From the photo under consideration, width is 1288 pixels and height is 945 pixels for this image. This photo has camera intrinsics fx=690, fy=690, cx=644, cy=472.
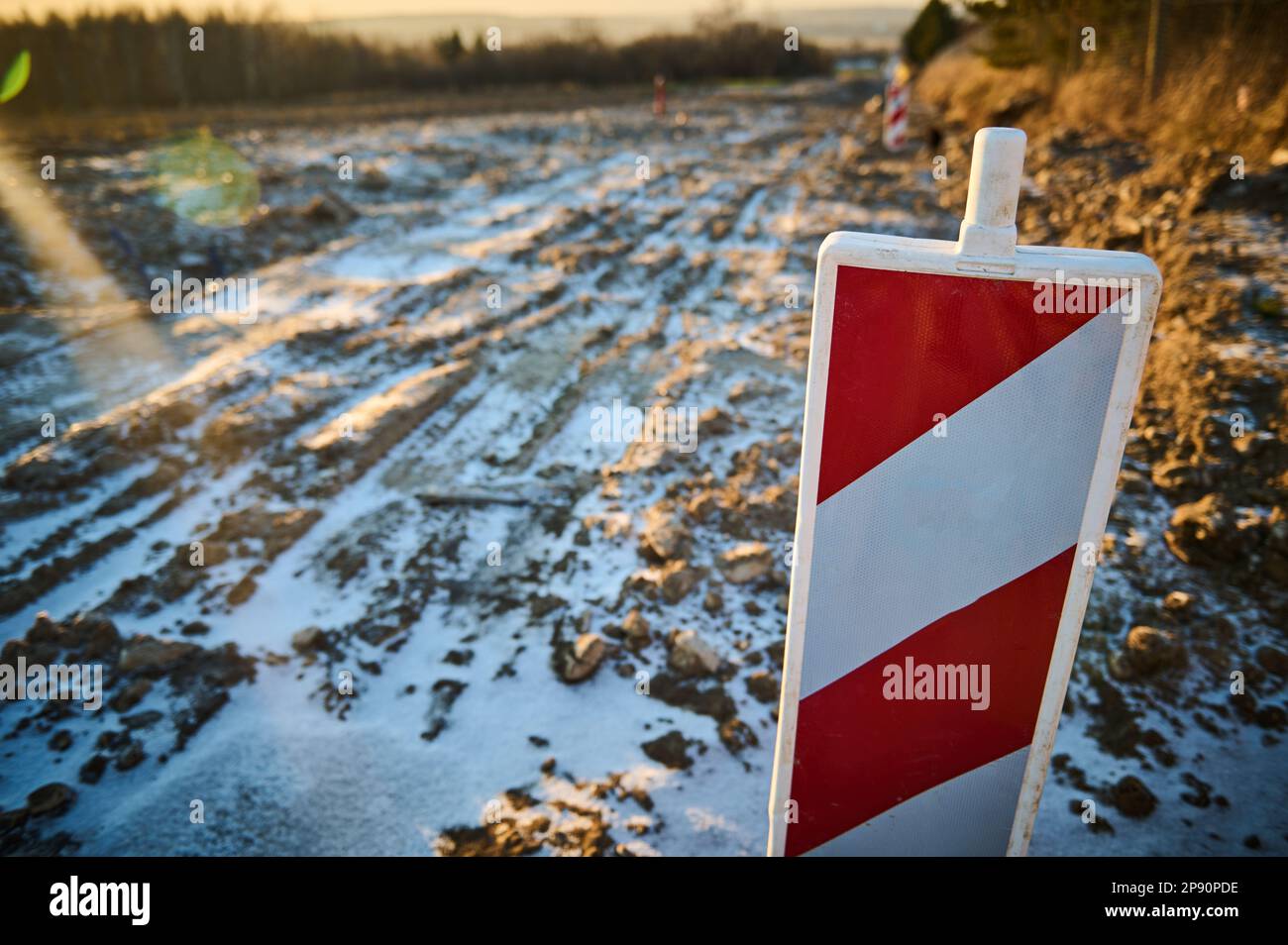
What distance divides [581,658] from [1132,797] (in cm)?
198

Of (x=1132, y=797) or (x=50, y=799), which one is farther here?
(x=50, y=799)

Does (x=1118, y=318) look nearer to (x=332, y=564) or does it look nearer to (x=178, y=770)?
(x=178, y=770)

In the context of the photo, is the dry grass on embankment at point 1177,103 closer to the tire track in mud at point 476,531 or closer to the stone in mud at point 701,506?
the tire track in mud at point 476,531

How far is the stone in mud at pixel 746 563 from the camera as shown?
3283 millimetres

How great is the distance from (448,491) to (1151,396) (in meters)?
4.20

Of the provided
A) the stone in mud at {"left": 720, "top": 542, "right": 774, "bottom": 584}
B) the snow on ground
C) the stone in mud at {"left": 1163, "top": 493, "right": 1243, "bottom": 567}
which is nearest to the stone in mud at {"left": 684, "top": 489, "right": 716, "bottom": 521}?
the snow on ground

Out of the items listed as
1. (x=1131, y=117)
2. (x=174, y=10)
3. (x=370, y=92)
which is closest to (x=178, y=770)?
(x=1131, y=117)

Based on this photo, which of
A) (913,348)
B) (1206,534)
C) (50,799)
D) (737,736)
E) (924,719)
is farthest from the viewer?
(1206,534)

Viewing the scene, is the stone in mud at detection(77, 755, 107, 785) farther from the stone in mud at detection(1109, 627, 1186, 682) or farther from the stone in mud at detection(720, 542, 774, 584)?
the stone in mud at detection(1109, 627, 1186, 682)

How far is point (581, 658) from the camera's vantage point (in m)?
2.90

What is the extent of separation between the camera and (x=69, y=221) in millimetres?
8969

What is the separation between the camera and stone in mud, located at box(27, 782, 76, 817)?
2385 millimetres

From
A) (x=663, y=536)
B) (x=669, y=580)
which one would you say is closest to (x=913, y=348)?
(x=669, y=580)

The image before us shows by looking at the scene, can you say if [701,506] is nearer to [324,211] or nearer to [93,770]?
[93,770]
